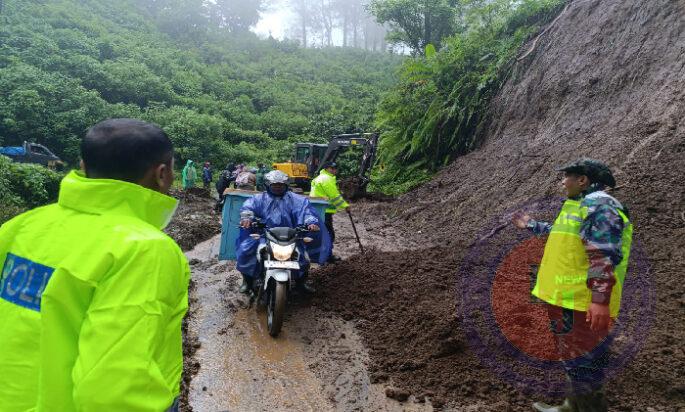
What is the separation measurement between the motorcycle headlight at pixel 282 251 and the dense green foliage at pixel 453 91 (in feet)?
33.2

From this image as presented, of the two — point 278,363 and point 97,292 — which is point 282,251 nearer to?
point 278,363

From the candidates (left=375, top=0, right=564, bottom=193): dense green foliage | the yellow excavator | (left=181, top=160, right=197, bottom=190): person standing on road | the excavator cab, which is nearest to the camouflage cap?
(left=375, top=0, right=564, bottom=193): dense green foliage

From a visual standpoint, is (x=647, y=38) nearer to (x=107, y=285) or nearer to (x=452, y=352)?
(x=452, y=352)

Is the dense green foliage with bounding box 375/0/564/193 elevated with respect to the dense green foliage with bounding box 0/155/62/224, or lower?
elevated

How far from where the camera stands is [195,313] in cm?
559

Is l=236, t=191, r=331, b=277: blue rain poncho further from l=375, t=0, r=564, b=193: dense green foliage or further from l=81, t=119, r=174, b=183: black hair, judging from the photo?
l=375, t=0, r=564, b=193: dense green foliage

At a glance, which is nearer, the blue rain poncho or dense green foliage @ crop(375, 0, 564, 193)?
the blue rain poncho

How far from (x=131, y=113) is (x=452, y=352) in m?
25.7

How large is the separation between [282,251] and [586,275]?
10.3ft

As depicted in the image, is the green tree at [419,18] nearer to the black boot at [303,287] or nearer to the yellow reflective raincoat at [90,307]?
the black boot at [303,287]

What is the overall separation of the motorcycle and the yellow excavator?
10987 mm

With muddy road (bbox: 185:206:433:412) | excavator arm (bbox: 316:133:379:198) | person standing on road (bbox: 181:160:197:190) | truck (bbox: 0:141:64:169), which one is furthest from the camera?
person standing on road (bbox: 181:160:197:190)

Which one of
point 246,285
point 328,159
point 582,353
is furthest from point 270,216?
point 328,159

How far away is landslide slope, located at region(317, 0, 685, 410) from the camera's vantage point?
3.95 meters
